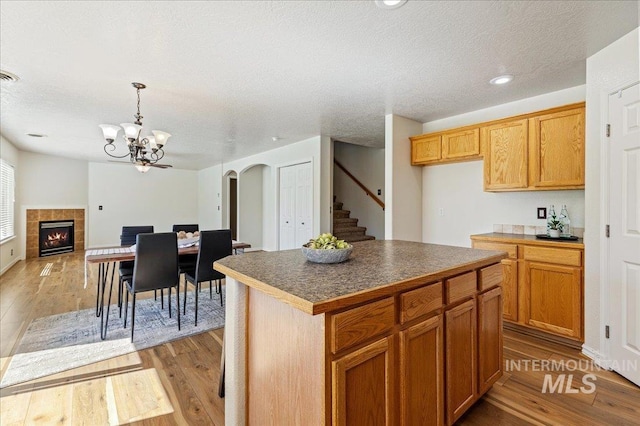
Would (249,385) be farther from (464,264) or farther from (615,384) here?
(615,384)

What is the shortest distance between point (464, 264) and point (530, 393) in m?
1.18

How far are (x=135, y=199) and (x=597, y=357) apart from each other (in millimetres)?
10206

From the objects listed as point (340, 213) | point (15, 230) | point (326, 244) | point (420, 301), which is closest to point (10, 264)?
point (15, 230)

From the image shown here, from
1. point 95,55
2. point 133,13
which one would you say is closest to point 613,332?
point 133,13

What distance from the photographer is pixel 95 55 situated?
94.7 inches

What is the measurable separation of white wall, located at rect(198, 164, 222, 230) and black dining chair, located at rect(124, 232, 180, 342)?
5664 mm

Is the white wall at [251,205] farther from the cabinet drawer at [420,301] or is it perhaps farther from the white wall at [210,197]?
the cabinet drawer at [420,301]

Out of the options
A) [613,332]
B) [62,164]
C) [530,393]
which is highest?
[62,164]

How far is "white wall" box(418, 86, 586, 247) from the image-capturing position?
3150mm

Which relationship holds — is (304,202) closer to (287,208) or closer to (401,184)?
(287,208)

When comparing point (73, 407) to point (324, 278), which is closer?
point (324, 278)

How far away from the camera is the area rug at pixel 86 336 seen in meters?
2.35

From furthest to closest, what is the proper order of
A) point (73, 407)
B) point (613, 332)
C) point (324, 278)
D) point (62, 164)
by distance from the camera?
point (62, 164)
point (613, 332)
point (73, 407)
point (324, 278)

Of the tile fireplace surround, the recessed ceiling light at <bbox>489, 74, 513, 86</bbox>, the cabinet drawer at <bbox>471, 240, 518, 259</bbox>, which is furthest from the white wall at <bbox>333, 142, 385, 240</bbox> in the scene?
the tile fireplace surround
